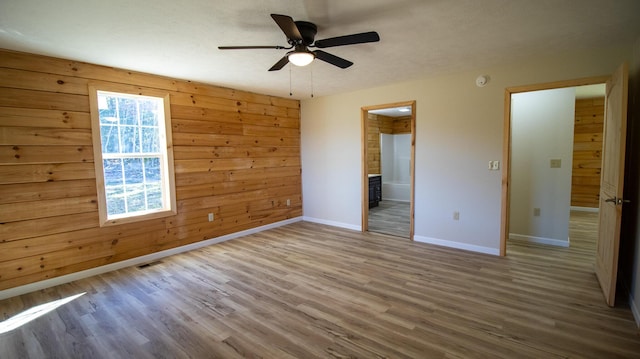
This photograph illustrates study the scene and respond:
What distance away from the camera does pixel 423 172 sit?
4352 millimetres

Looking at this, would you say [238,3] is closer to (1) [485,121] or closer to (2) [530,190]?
(1) [485,121]

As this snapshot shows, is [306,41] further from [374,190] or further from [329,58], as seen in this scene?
[374,190]

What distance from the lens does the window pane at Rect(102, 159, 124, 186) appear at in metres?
3.45

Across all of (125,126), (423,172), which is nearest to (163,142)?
(125,126)

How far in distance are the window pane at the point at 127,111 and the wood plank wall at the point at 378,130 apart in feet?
17.7

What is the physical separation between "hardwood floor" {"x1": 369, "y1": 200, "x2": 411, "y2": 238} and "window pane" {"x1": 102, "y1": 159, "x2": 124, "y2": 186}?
3.82 meters

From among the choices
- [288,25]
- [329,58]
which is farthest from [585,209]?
[288,25]

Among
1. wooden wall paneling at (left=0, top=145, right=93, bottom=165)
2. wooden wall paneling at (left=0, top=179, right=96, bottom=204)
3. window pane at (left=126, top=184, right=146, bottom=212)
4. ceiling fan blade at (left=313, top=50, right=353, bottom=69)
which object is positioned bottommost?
window pane at (left=126, top=184, right=146, bottom=212)

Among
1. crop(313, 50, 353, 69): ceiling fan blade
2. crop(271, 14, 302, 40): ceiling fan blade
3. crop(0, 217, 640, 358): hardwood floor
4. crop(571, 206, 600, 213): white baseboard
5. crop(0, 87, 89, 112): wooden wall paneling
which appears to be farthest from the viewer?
crop(571, 206, 600, 213): white baseboard

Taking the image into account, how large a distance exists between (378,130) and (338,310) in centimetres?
648

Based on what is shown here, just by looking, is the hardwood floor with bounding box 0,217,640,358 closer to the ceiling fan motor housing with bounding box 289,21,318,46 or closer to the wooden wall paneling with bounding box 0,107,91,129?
the wooden wall paneling with bounding box 0,107,91,129

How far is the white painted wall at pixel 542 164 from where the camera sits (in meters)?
4.02

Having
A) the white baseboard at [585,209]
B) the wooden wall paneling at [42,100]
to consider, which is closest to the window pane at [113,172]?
the wooden wall paneling at [42,100]

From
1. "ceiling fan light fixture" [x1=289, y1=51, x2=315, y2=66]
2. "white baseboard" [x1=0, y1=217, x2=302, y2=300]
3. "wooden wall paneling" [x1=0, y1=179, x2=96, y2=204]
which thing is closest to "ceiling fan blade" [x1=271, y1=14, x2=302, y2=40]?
"ceiling fan light fixture" [x1=289, y1=51, x2=315, y2=66]
